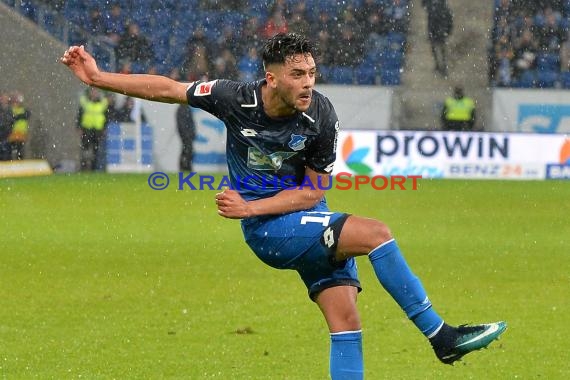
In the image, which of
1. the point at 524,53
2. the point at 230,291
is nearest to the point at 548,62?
the point at 524,53

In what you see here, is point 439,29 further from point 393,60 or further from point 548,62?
point 548,62

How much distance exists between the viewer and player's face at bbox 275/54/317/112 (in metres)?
5.16

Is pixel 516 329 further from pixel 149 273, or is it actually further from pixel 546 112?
pixel 546 112

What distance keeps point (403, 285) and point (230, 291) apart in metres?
4.53

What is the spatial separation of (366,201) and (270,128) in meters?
11.3

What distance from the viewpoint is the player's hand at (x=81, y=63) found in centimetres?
537

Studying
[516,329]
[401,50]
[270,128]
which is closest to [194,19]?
[401,50]

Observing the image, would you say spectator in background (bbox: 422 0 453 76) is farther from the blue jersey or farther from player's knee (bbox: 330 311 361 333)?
player's knee (bbox: 330 311 361 333)

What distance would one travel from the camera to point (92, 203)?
16.2m

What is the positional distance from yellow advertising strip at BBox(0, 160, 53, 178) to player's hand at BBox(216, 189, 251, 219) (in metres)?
15.8

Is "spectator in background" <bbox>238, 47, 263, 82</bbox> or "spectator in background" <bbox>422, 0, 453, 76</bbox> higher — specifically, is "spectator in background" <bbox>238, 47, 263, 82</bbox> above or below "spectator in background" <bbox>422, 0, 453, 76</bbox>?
below

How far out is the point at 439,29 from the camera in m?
24.5

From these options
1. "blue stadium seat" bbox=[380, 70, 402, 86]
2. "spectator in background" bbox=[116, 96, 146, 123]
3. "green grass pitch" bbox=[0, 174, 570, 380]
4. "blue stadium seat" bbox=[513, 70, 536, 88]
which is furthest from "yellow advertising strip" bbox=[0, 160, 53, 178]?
"blue stadium seat" bbox=[513, 70, 536, 88]

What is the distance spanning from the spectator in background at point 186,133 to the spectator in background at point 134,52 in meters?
3.85
